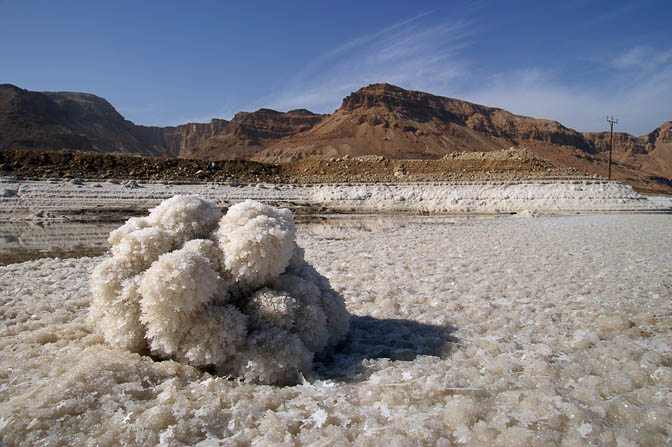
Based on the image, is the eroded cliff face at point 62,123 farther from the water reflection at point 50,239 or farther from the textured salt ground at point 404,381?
the textured salt ground at point 404,381

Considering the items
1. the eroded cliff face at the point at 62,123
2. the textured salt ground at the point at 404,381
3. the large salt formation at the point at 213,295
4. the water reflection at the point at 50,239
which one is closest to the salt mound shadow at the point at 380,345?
the textured salt ground at the point at 404,381

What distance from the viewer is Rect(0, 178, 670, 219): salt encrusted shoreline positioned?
1748 cm

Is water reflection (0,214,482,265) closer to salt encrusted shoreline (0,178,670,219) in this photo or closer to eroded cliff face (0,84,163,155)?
salt encrusted shoreline (0,178,670,219)

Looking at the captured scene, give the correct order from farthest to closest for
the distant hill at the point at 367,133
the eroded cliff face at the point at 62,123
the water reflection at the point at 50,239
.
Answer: the distant hill at the point at 367,133 < the eroded cliff face at the point at 62,123 < the water reflection at the point at 50,239

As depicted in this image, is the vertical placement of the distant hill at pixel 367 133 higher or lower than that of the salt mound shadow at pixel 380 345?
higher

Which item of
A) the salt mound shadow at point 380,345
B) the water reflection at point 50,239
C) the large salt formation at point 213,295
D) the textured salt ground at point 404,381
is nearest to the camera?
the textured salt ground at point 404,381

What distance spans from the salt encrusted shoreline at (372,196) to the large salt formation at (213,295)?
1688 centimetres

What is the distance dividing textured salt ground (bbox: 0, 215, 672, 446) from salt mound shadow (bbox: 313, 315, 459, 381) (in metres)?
0.02

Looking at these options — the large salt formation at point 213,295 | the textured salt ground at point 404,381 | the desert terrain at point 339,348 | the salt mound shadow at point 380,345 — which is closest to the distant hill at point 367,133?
the desert terrain at point 339,348

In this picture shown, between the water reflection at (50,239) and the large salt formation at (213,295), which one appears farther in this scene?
the water reflection at (50,239)

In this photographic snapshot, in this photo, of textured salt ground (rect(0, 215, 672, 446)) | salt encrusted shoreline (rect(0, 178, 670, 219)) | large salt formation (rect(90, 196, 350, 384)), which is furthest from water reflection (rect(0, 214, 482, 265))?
large salt formation (rect(90, 196, 350, 384))

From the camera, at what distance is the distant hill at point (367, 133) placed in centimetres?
8019

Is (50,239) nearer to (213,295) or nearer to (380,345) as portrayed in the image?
(213,295)

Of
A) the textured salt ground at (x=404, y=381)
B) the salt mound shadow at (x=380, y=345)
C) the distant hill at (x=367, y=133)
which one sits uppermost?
the distant hill at (x=367, y=133)
